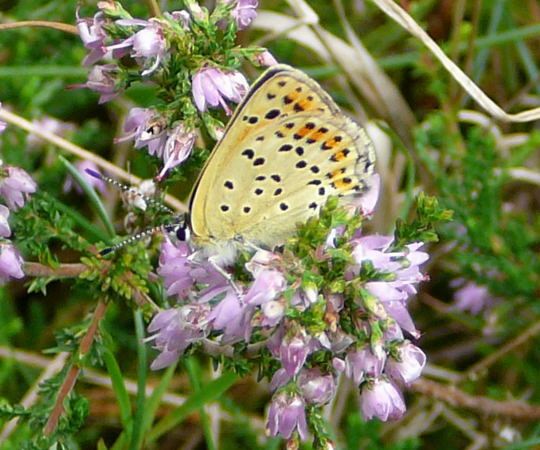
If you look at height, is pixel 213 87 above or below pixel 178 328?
above

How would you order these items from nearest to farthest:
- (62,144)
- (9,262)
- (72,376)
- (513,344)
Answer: (9,262) → (72,376) → (62,144) → (513,344)

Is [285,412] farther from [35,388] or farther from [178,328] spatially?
[35,388]

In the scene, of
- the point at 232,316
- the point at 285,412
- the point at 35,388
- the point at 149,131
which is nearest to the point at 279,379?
the point at 285,412

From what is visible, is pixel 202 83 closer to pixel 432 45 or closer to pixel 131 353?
pixel 432 45

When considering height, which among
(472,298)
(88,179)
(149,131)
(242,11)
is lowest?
(472,298)

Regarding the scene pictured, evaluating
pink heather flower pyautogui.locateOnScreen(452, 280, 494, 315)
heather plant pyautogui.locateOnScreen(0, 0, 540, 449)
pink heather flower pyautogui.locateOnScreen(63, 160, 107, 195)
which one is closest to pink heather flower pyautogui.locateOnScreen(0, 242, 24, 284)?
heather plant pyautogui.locateOnScreen(0, 0, 540, 449)

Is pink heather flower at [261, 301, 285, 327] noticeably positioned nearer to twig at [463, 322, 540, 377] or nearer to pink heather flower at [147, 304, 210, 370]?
pink heather flower at [147, 304, 210, 370]
